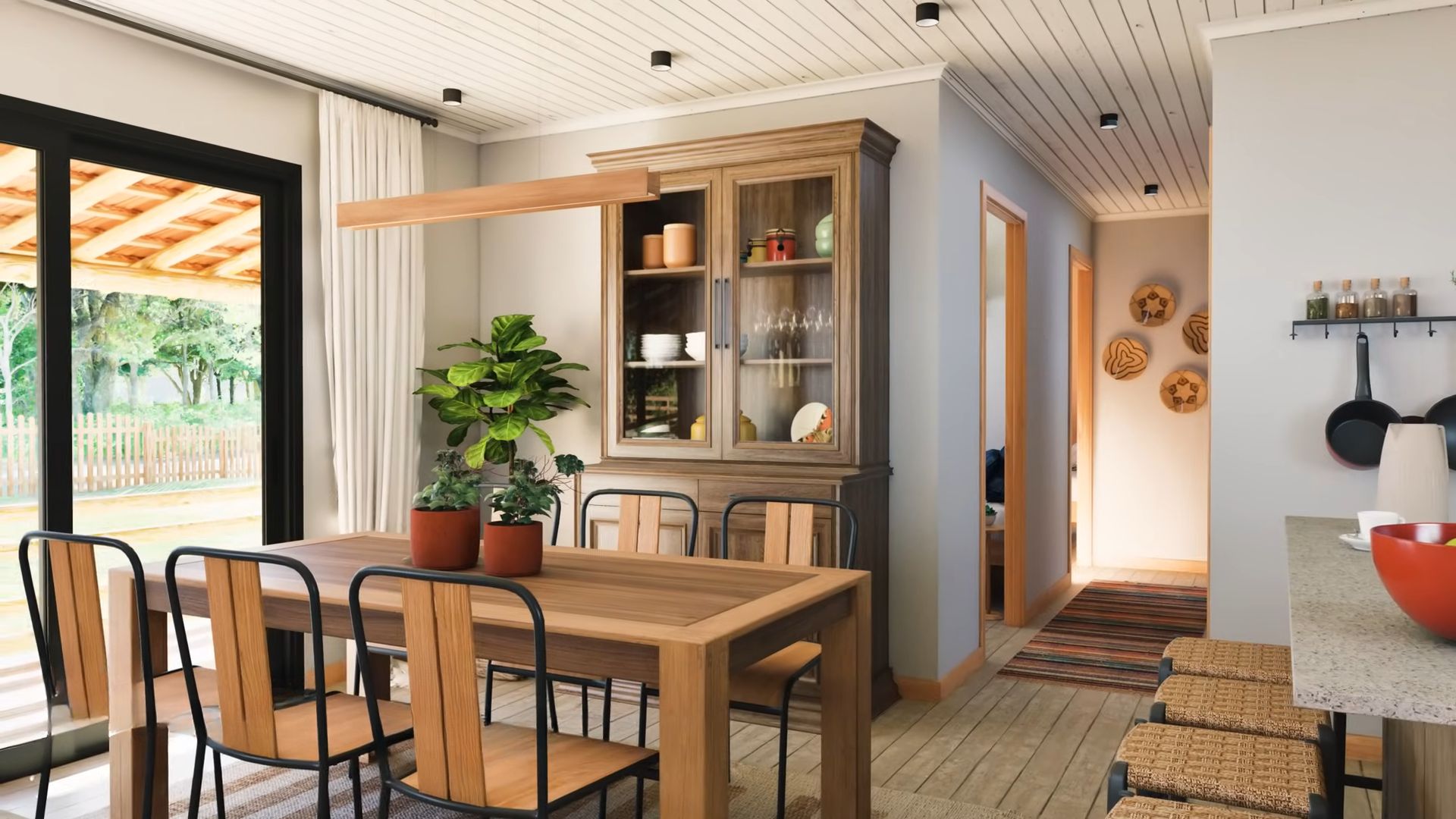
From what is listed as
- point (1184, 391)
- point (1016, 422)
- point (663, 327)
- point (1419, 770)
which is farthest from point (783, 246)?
point (1184, 391)

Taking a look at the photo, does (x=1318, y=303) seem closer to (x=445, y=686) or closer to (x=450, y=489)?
(x=450, y=489)

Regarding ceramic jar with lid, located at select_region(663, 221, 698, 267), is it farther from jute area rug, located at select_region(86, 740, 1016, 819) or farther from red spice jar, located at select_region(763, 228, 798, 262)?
jute area rug, located at select_region(86, 740, 1016, 819)

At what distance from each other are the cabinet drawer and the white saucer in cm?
186

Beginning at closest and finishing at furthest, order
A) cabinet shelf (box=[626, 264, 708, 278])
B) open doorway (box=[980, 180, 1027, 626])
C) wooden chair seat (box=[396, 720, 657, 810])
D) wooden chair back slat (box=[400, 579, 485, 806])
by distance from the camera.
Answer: wooden chair back slat (box=[400, 579, 485, 806]) < wooden chair seat (box=[396, 720, 657, 810]) < cabinet shelf (box=[626, 264, 708, 278]) < open doorway (box=[980, 180, 1027, 626])

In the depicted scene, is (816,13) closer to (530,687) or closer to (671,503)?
(671,503)

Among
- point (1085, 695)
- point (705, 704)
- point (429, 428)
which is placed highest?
point (429, 428)

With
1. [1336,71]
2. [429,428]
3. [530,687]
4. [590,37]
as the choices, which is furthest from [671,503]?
[1336,71]

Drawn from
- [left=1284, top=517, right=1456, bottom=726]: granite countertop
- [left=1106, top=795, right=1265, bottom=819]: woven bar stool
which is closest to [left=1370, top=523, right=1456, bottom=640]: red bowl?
[left=1284, top=517, right=1456, bottom=726]: granite countertop

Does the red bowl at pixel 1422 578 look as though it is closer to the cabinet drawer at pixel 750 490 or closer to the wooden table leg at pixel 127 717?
the cabinet drawer at pixel 750 490

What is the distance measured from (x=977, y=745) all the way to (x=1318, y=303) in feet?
6.29

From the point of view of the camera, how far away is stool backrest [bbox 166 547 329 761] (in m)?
2.27

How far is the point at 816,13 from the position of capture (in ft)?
11.8

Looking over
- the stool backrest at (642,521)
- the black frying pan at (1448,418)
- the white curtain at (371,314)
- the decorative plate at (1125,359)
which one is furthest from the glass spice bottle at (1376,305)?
the decorative plate at (1125,359)

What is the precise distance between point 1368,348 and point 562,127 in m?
3.52
